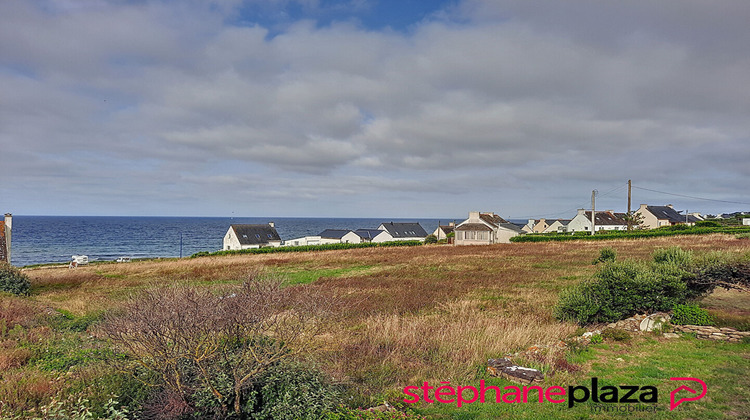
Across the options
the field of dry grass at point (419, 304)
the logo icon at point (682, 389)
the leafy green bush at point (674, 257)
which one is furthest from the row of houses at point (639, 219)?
the logo icon at point (682, 389)

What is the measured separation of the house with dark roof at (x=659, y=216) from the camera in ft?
255

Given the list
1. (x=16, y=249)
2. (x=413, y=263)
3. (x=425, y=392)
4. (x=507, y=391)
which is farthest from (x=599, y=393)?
(x=16, y=249)

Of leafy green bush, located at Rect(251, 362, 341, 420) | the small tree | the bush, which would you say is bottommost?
the bush

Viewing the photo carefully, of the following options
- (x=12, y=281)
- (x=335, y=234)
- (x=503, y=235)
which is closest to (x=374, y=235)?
(x=335, y=234)

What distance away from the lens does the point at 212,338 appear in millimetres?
5129

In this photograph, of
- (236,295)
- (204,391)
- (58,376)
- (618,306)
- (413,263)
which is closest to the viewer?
(204,391)

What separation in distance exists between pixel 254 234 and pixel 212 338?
64.0 meters

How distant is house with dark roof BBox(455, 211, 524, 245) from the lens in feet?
194

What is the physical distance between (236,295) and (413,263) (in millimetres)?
Answer: 27320

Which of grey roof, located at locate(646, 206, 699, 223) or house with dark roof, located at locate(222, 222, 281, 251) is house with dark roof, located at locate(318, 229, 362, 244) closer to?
house with dark roof, located at locate(222, 222, 281, 251)

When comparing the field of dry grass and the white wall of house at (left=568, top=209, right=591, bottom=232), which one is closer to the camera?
the field of dry grass

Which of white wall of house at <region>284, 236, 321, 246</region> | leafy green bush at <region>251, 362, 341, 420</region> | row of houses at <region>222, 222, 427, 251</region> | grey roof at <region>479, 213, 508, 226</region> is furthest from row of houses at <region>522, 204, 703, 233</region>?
leafy green bush at <region>251, 362, 341, 420</region>

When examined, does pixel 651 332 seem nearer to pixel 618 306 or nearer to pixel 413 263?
pixel 618 306

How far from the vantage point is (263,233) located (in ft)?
224
